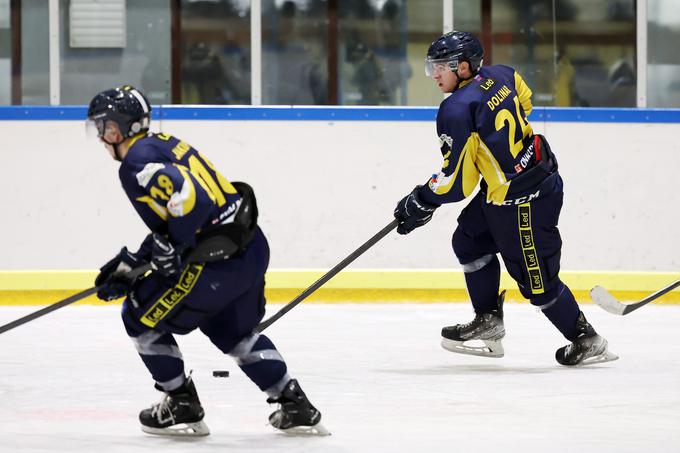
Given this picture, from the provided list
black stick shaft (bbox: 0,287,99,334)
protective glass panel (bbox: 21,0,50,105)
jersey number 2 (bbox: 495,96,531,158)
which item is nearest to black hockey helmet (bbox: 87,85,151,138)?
black stick shaft (bbox: 0,287,99,334)

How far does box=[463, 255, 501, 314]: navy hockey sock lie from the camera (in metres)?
5.02

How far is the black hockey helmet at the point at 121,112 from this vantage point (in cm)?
345

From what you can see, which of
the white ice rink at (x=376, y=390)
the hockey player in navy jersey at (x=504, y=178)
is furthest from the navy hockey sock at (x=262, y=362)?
the hockey player in navy jersey at (x=504, y=178)

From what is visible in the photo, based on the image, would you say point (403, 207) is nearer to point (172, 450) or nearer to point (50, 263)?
point (172, 450)

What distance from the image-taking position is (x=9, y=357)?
5.00m

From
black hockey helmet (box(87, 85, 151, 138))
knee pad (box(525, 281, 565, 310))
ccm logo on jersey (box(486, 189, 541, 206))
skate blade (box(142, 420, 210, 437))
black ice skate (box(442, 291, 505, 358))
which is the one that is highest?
black hockey helmet (box(87, 85, 151, 138))

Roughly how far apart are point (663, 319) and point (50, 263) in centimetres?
281

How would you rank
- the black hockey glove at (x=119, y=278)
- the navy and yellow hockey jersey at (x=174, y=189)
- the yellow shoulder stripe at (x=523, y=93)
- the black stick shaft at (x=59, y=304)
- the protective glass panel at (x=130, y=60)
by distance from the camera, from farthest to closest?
the protective glass panel at (x=130, y=60) < the yellow shoulder stripe at (x=523, y=93) < the black stick shaft at (x=59, y=304) < the black hockey glove at (x=119, y=278) < the navy and yellow hockey jersey at (x=174, y=189)

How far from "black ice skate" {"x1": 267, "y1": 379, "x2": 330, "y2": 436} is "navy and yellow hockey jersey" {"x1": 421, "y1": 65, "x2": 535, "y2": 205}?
136cm

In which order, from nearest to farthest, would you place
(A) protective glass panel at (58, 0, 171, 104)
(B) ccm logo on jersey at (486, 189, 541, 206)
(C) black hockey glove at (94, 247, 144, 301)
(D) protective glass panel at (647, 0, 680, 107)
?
(C) black hockey glove at (94, 247, 144, 301), (B) ccm logo on jersey at (486, 189, 541, 206), (A) protective glass panel at (58, 0, 171, 104), (D) protective glass panel at (647, 0, 680, 107)

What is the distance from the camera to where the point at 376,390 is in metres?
4.32

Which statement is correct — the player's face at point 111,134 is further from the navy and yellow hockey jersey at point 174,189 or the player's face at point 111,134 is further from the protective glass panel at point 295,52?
the protective glass panel at point 295,52

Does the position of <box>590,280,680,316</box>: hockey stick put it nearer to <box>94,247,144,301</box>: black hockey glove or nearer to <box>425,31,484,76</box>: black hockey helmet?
<box>425,31,484,76</box>: black hockey helmet

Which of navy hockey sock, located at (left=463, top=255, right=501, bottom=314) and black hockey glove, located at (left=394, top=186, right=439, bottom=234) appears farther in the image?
navy hockey sock, located at (left=463, top=255, right=501, bottom=314)
